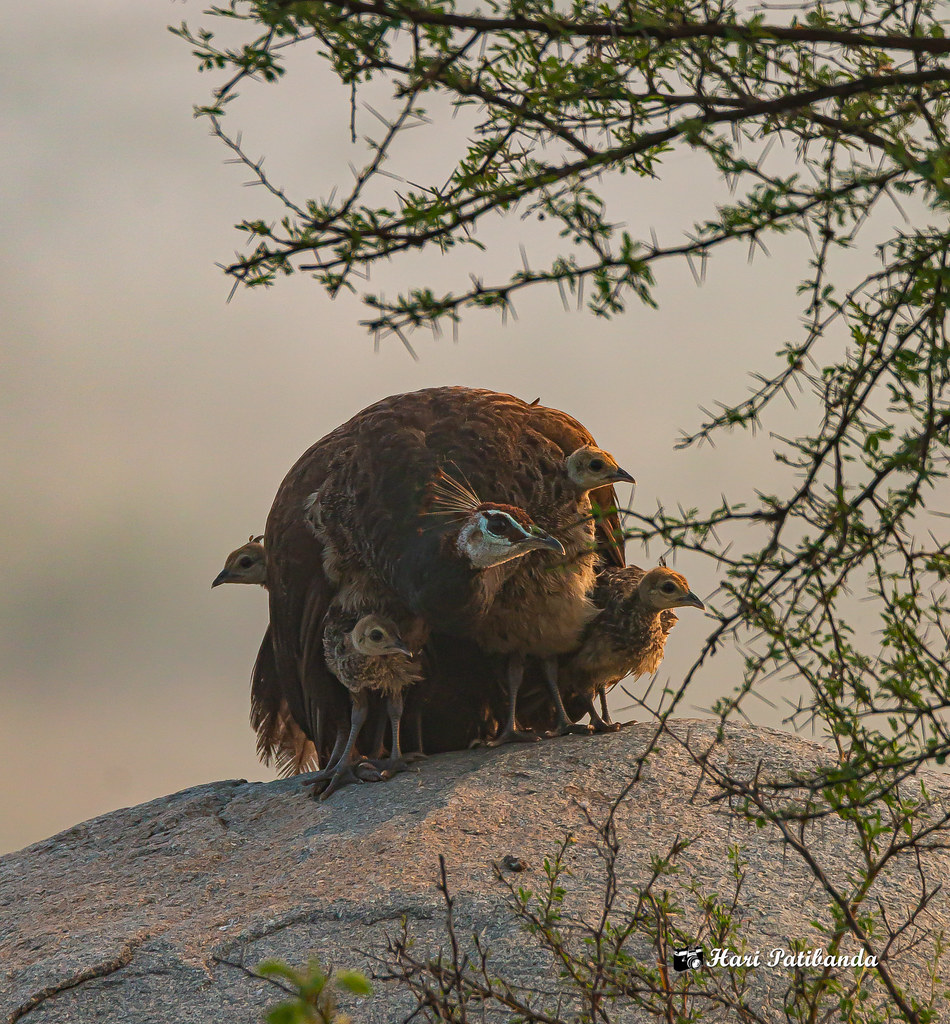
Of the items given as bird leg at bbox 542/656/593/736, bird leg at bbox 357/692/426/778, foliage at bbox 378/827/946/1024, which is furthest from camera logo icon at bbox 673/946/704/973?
bird leg at bbox 542/656/593/736

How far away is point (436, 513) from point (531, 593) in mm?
582

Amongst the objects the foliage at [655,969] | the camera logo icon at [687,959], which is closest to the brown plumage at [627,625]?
the foliage at [655,969]

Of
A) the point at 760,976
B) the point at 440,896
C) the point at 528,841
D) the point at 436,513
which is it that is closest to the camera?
the point at 760,976

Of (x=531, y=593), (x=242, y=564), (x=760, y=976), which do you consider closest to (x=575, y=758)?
(x=531, y=593)

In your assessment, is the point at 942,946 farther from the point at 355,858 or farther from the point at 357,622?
the point at 357,622

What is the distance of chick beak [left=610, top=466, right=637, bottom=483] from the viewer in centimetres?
542

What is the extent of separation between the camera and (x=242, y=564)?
250 inches

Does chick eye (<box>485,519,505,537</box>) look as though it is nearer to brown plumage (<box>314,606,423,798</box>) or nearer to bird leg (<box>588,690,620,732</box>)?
brown plumage (<box>314,606,423,798</box>)

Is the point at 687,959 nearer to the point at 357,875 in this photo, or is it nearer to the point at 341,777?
the point at 357,875

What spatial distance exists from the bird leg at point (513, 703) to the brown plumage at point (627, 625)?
0.29m

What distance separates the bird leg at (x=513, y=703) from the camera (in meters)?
5.55

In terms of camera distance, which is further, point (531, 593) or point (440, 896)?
point (531, 593)

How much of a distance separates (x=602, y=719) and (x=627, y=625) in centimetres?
69

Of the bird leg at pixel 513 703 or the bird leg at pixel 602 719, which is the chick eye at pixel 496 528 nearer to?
the bird leg at pixel 513 703
